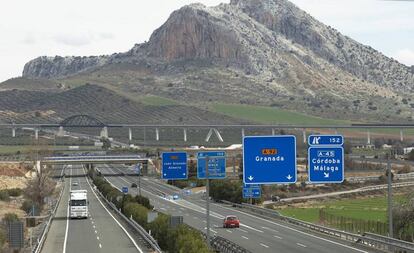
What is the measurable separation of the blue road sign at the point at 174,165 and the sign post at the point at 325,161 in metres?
18.8

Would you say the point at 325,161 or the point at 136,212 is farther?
the point at 136,212

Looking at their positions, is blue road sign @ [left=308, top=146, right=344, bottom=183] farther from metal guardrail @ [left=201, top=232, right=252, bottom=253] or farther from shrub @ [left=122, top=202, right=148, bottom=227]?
shrub @ [left=122, top=202, right=148, bottom=227]

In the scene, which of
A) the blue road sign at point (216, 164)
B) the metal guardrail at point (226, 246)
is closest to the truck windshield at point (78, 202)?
the blue road sign at point (216, 164)

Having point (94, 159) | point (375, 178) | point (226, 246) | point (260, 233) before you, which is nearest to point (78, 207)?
point (260, 233)

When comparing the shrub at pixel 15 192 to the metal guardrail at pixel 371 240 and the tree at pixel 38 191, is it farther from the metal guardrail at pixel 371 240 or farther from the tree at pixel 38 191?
the metal guardrail at pixel 371 240

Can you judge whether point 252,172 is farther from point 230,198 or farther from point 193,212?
point 230,198

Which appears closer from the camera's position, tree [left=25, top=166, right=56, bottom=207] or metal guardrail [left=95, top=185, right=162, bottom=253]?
metal guardrail [left=95, top=185, right=162, bottom=253]

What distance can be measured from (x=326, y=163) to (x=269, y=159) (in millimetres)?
3391

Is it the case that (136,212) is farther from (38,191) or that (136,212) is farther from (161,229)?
(38,191)

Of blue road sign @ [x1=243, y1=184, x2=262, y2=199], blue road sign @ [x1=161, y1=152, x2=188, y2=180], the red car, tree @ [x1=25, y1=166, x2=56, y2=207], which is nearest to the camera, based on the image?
blue road sign @ [x1=161, y1=152, x2=188, y2=180]

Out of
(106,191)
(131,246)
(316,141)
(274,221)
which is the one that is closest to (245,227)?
(274,221)

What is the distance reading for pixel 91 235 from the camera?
64.8m

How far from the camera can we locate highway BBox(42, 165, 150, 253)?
53594 mm

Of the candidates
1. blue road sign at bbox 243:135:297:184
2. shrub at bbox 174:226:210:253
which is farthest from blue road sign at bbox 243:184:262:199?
blue road sign at bbox 243:135:297:184
